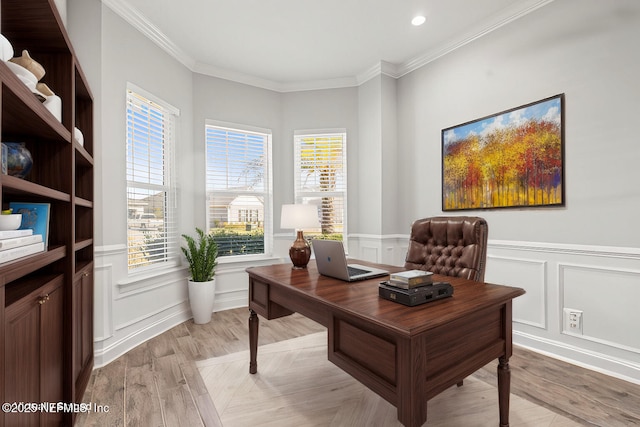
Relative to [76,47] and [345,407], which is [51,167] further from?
→ [345,407]

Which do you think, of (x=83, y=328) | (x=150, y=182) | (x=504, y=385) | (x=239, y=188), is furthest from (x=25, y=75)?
(x=239, y=188)

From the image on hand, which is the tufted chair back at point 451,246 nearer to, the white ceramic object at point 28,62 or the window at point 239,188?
the white ceramic object at point 28,62

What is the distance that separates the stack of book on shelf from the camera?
131 centimetres

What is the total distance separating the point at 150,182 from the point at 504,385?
10.8 feet

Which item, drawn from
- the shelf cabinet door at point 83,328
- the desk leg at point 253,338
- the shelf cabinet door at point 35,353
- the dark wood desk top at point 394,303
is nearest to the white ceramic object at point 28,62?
the shelf cabinet door at point 35,353

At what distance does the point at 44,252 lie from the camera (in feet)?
4.62

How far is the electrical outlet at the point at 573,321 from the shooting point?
7.95 ft

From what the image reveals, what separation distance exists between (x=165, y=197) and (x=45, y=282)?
2.06 metres

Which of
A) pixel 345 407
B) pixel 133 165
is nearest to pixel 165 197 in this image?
pixel 133 165

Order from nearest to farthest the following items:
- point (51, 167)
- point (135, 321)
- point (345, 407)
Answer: point (51, 167) → point (345, 407) → point (135, 321)

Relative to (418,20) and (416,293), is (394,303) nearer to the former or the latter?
(416,293)

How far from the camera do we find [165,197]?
11.3ft

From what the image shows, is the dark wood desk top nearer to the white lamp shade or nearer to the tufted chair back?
the tufted chair back

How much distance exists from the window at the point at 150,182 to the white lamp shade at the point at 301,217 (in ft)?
5.21
